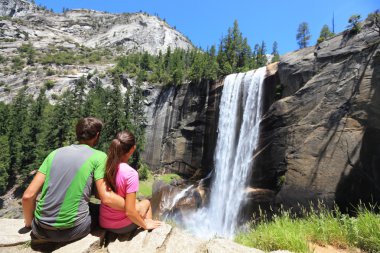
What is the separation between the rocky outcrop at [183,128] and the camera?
3162 cm

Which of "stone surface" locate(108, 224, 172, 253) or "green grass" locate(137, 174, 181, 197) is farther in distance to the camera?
"green grass" locate(137, 174, 181, 197)

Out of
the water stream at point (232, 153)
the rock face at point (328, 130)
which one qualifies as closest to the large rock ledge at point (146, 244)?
the rock face at point (328, 130)

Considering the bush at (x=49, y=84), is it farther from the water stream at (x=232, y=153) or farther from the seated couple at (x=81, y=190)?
the seated couple at (x=81, y=190)

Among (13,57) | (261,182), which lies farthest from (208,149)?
(13,57)

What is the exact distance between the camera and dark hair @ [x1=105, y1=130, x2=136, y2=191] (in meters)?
3.63

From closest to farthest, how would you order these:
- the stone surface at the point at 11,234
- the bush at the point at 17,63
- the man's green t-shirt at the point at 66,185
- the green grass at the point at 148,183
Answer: the man's green t-shirt at the point at 66,185, the stone surface at the point at 11,234, the green grass at the point at 148,183, the bush at the point at 17,63

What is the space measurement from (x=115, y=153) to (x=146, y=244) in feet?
4.03

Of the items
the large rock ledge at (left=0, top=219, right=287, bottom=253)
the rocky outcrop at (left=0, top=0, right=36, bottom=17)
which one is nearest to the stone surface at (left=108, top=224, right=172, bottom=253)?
the large rock ledge at (left=0, top=219, right=287, bottom=253)

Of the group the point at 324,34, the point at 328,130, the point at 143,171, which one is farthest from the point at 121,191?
the point at 324,34

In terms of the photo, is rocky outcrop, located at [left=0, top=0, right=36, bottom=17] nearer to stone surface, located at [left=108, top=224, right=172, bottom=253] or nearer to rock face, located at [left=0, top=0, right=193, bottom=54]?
rock face, located at [left=0, top=0, right=193, bottom=54]

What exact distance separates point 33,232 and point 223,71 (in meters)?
40.7

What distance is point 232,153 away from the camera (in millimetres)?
25109

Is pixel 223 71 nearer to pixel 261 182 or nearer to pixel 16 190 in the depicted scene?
pixel 261 182

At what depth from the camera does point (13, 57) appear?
101 metres
